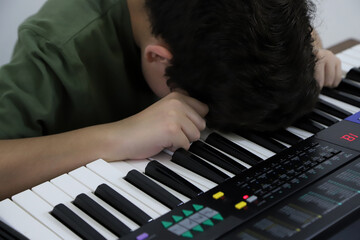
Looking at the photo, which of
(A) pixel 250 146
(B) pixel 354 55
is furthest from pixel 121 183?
(B) pixel 354 55

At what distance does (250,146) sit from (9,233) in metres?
0.46

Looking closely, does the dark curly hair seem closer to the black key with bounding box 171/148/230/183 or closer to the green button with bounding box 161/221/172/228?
the black key with bounding box 171/148/230/183

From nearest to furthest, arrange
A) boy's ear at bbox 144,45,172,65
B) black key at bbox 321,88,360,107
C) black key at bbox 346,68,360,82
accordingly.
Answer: boy's ear at bbox 144,45,172,65, black key at bbox 321,88,360,107, black key at bbox 346,68,360,82

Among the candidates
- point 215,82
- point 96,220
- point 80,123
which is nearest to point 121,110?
point 80,123

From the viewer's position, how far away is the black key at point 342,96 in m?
1.22

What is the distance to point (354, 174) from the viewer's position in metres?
0.95

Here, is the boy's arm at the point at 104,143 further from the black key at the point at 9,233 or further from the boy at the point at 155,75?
the black key at the point at 9,233

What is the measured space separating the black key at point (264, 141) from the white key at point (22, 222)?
424mm

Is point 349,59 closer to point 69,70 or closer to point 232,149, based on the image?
point 232,149

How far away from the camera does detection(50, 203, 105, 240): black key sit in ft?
2.70

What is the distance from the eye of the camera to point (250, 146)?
3.51 ft

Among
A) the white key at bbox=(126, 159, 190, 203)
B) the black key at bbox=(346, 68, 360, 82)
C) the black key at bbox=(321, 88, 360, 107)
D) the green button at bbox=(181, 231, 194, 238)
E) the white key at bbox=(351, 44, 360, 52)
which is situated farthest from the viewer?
the white key at bbox=(351, 44, 360, 52)

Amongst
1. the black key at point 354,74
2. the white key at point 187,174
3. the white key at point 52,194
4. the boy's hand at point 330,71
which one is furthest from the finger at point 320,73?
the white key at point 52,194

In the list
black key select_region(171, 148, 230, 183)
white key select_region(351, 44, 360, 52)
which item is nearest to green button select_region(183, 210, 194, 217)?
black key select_region(171, 148, 230, 183)
